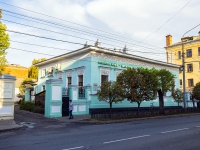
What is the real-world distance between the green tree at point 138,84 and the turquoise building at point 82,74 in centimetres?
378

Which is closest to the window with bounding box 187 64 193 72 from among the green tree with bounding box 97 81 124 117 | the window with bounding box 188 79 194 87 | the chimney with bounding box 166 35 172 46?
the window with bounding box 188 79 194 87

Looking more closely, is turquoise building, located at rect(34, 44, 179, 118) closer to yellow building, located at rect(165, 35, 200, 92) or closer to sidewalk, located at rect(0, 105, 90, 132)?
sidewalk, located at rect(0, 105, 90, 132)

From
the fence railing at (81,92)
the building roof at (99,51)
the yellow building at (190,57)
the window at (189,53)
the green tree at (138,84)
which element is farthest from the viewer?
the window at (189,53)

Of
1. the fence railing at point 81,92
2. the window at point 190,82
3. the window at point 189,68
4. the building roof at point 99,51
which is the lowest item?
the fence railing at point 81,92

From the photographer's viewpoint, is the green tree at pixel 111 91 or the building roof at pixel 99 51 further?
the building roof at pixel 99 51

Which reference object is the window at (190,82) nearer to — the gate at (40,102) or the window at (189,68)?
the window at (189,68)

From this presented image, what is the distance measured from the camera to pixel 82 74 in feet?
80.8

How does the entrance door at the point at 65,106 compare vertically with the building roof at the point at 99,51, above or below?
below

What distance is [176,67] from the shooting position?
35.8 m

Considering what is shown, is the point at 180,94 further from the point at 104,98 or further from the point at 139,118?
the point at 104,98

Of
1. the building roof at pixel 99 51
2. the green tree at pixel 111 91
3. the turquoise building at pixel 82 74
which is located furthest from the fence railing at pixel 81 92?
the building roof at pixel 99 51

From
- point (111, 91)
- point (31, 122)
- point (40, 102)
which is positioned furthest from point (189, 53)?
point (31, 122)

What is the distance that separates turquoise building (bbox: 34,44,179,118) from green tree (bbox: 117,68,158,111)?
12.4ft

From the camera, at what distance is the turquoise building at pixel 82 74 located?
772 inches
